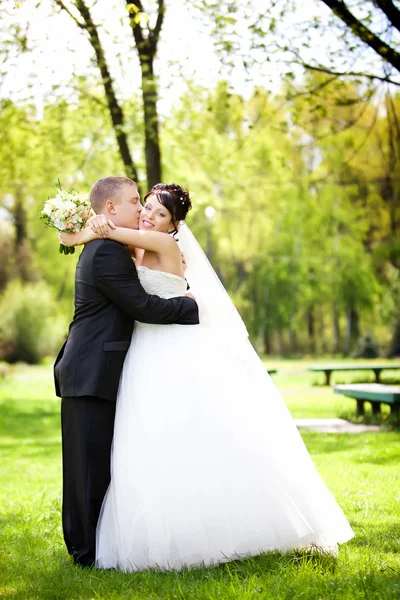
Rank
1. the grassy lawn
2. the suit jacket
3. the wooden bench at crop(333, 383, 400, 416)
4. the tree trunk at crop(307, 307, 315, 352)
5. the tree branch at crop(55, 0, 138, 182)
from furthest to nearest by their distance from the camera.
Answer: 1. the tree trunk at crop(307, 307, 315, 352)
2. the tree branch at crop(55, 0, 138, 182)
3. the wooden bench at crop(333, 383, 400, 416)
4. the suit jacket
5. the grassy lawn

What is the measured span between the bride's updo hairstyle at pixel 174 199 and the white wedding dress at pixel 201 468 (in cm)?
78

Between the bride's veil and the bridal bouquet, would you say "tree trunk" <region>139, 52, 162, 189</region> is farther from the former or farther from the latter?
the bridal bouquet

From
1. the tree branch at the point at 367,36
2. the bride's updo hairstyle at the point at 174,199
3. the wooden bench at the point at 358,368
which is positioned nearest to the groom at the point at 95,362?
the bride's updo hairstyle at the point at 174,199

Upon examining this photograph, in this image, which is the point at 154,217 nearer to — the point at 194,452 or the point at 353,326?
the point at 194,452

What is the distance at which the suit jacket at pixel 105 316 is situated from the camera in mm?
4984

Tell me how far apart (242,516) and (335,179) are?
36.9m

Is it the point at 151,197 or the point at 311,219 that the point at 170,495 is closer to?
the point at 151,197

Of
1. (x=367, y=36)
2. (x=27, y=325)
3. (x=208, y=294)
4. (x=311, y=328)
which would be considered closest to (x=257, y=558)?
(x=208, y=294)

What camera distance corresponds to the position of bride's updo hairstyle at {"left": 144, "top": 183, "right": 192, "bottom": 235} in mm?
5297

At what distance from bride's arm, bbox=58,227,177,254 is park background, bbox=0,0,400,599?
2.00 m

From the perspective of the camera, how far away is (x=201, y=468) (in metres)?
4.74

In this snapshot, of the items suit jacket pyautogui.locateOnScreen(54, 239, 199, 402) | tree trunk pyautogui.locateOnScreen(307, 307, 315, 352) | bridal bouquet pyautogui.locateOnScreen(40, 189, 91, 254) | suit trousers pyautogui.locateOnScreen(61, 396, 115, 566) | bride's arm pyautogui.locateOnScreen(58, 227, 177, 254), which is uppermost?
bridal bouquet pyautogui.locateOnScreen(40, 189, 91, 254)

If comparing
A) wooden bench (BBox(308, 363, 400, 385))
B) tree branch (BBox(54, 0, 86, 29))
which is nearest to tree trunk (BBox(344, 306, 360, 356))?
wooden bench (BBox(308, 363, 400, 385))

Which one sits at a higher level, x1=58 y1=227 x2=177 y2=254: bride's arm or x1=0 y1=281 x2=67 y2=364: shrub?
x1=58 y1=227 x2=177 y2=254: bride's arm
